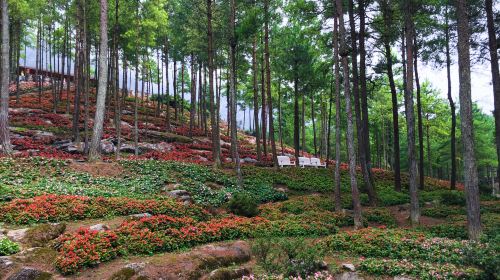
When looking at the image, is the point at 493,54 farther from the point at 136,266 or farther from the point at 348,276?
the point at 136,266

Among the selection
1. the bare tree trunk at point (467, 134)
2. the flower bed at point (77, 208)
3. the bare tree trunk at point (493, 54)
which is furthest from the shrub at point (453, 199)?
the flower bed at point (77, 208)

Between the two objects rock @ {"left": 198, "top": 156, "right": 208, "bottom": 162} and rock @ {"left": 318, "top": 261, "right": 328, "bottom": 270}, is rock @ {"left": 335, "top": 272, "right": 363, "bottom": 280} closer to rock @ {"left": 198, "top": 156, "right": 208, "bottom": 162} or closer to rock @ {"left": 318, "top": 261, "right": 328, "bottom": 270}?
rock @ {"left": 318, "top": 261, "right": 328, "bottom": 270}

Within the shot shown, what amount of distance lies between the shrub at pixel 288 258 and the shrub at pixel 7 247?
4.95 meters

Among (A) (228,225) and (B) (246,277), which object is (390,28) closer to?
(A) (228,225)

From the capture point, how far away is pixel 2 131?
53.2 ft

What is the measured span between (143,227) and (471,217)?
8.86m

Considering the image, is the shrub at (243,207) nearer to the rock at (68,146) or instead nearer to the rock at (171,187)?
the rock at (171,187)

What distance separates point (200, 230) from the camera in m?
10.0

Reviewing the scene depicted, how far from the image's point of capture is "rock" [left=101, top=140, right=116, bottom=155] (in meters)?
23.1

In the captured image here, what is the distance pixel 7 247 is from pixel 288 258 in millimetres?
5937

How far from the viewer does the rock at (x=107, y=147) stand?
23125 mm

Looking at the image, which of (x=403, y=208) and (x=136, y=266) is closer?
(x=136, y=266)

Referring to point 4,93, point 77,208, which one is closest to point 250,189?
point 77,208

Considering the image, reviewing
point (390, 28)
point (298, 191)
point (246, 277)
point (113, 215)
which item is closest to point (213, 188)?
point (298, 191)
